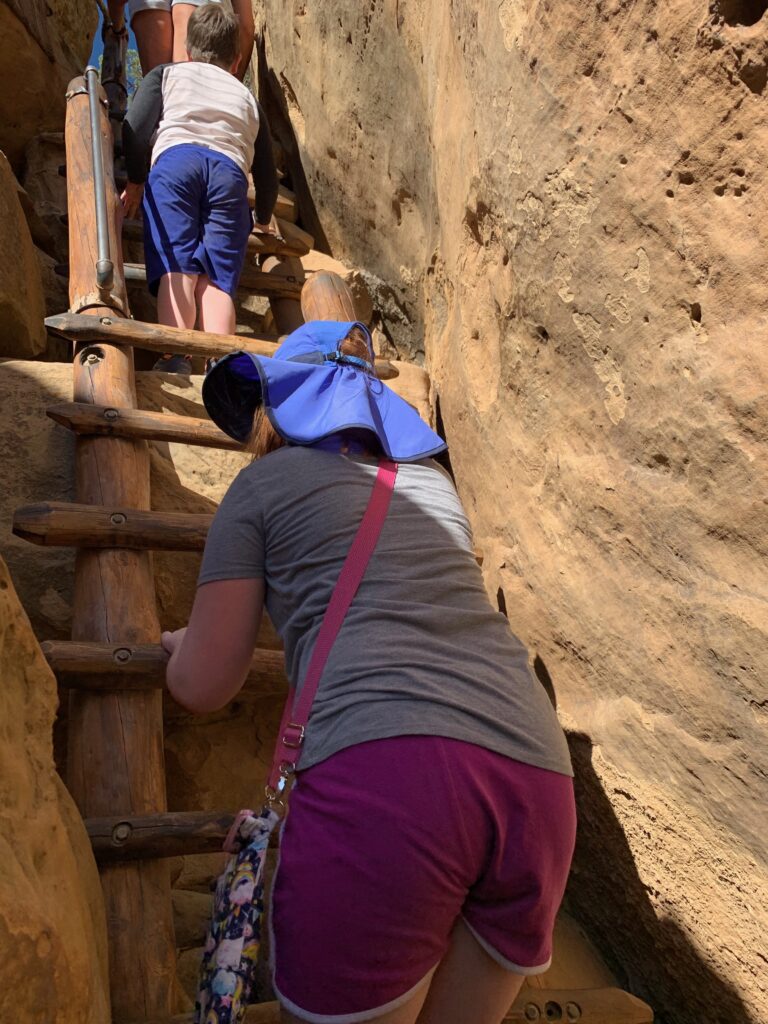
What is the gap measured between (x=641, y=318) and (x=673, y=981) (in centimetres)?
128

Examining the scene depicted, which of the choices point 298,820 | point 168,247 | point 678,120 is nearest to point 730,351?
point 678,120

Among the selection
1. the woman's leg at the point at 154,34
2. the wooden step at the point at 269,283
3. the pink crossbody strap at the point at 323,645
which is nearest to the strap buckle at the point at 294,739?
the pink crossbody strap at the point at 323,645

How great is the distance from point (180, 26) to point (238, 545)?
3.60 meters

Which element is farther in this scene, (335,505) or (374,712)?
(335,505)

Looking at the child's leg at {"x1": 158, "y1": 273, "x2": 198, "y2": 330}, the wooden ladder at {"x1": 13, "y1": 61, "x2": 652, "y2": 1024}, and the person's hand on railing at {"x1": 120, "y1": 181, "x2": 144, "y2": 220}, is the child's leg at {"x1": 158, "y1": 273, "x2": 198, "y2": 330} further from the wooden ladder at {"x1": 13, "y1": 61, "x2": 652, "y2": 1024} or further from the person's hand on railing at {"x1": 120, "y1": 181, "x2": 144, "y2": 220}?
the person's hand on railing at {"x1": 120, "y1": 181, "x2": 144, "y2": 220}

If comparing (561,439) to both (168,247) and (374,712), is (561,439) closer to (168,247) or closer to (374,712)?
(374,712)

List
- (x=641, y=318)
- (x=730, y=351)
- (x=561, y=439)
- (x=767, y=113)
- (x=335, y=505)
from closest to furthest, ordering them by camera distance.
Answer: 1. (x=335, y=505)
2. (x=767, y=113)
3. (x=730, y=351)
4. (x=641, y=318)
5. (x=561, y=439)

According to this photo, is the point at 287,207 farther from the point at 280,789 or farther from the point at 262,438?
the point at 280,789

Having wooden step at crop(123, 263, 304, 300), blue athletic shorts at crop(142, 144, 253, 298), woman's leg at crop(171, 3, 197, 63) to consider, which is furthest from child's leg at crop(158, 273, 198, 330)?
woman's leg at crop(171, 3, 197, 63)

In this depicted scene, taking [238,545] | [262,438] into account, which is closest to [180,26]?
[262,438]

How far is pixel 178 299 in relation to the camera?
3.00 metres

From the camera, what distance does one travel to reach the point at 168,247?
3033mm

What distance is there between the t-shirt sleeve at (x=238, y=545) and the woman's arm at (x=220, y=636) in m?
0.01

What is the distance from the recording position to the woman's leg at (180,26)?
161 inches
